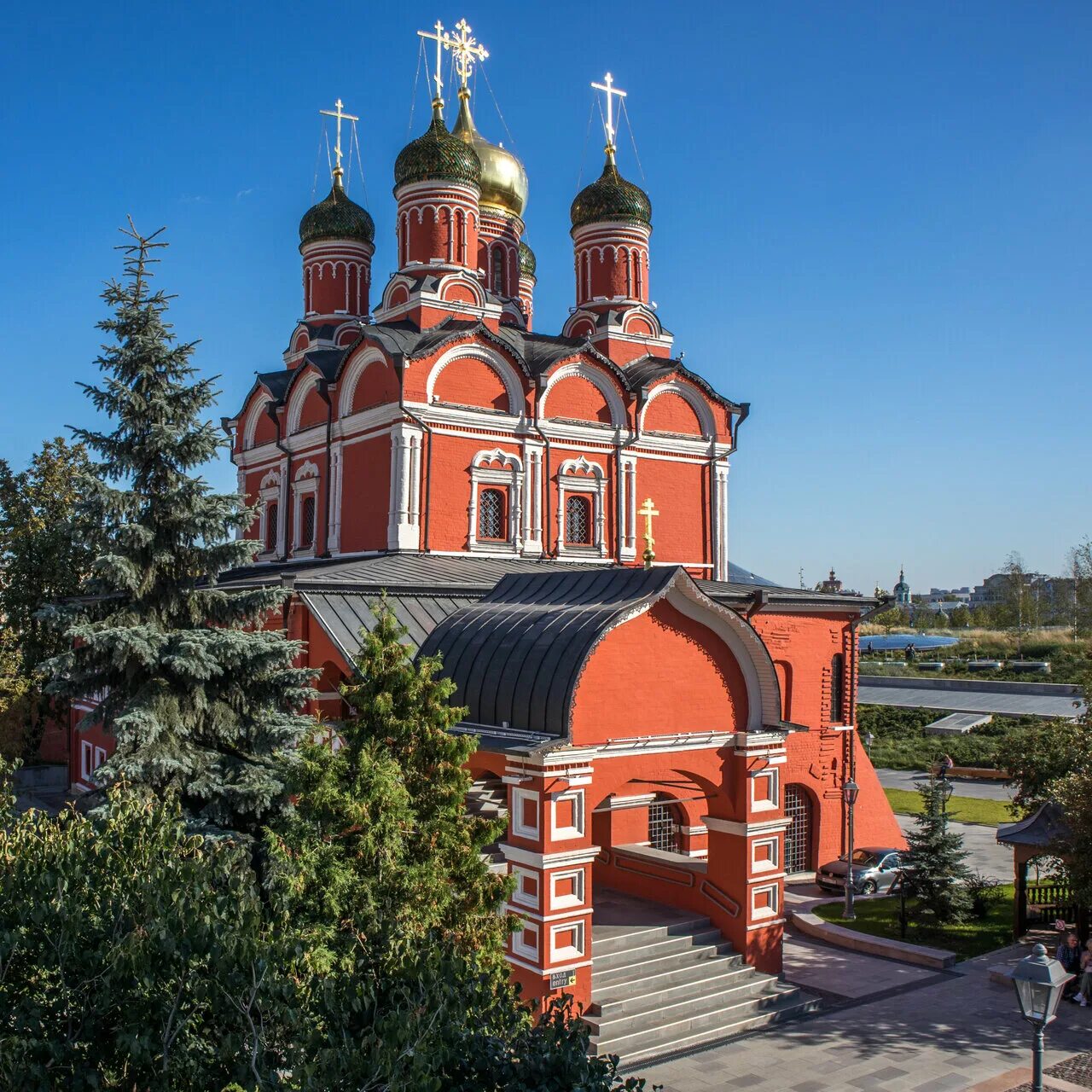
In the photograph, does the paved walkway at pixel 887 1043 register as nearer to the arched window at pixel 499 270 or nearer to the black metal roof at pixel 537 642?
the black metal roof at pixel 537 642

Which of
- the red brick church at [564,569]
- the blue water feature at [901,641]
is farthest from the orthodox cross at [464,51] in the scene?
the blue water feature at [901,641]

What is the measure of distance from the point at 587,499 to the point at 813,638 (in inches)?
180

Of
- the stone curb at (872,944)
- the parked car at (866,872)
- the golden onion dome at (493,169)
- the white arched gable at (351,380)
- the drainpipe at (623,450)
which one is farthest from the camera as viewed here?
the golden onion dome at (493,169)

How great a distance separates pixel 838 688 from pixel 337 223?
13.9m

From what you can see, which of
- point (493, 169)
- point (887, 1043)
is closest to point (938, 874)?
Result: point (887, 1043)

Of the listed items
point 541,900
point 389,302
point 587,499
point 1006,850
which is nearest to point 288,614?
point 541,900

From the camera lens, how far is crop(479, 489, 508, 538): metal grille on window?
17734mm

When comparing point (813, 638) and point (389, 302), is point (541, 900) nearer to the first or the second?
point (813, 638)

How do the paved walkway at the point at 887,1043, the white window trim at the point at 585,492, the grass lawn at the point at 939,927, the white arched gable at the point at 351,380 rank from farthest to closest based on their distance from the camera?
the white window trim at the point at 585,492
the white arched gable at the point at 351,380
the grass lawn at the point at 939,927
the paved walkway at the point at 887,1043

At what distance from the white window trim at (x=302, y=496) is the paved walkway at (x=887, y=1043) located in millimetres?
11099

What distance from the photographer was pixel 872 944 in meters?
14.0

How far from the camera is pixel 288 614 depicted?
13.4 meters

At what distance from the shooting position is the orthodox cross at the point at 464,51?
875 inches

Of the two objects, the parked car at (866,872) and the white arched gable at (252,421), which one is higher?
the white arched gable at (252,421)
